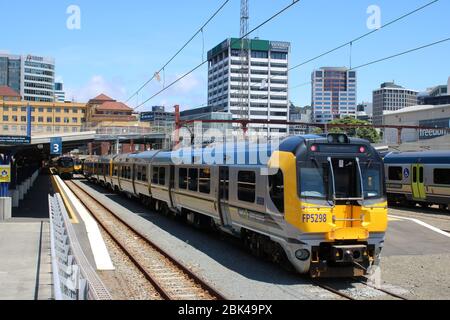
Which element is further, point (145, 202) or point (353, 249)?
point (145, 202)

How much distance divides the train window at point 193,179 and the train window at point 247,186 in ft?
12.4

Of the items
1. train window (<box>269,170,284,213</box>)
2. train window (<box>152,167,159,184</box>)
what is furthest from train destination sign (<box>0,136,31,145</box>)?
train window (<box>269,170,284,213</box>)

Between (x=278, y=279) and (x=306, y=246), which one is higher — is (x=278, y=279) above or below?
below

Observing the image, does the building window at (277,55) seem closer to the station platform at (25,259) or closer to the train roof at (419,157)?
the train roof at (419,157)

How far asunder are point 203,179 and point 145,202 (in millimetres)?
10643

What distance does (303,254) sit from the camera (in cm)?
1032

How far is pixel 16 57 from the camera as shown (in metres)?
194

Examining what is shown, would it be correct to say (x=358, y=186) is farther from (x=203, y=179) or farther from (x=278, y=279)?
(x=203, y=179)

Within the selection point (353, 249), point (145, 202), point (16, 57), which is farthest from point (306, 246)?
point (16, 57)

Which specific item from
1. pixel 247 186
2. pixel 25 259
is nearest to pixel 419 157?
pixel 247 186

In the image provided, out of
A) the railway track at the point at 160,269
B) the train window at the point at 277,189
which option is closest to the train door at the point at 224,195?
the railway track at the point at 160,269

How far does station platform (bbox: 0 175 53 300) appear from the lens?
9.52 m

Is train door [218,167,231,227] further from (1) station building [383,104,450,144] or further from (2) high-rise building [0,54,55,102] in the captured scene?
(2) high-rise building [0,54,55,102]

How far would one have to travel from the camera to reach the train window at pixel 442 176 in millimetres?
24584
